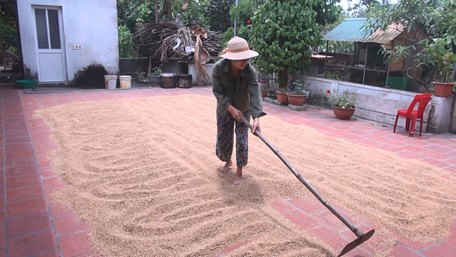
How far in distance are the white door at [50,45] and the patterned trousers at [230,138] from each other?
741 cm

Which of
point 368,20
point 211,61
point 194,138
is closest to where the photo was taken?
point 194,138

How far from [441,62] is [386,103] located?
1.07m

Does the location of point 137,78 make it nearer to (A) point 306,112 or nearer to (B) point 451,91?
(A) point 306,112

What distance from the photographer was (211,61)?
10.8 m

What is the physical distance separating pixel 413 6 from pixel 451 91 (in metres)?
1.59

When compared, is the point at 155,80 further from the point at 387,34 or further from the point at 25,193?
the point at 25,193

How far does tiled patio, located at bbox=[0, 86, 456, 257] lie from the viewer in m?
2.38

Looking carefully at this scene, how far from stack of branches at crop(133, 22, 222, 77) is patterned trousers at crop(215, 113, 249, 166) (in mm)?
6899

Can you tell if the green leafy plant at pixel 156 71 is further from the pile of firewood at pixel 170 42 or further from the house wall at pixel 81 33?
the house wall at pixel 81 33

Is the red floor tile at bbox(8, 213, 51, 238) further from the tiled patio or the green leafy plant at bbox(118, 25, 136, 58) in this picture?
the green leafy plant at bbox(118, 25, 136, 58)

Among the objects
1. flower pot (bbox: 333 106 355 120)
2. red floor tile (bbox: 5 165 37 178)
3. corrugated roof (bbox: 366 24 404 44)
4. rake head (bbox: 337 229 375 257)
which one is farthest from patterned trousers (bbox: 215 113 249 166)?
corrugated roof (bbox: 366 24 404 44)

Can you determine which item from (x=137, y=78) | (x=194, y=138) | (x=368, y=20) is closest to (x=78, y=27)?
(x=137, y=78)

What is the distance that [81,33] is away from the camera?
9.23m

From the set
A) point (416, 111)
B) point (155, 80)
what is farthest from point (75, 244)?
point (155, 80)
